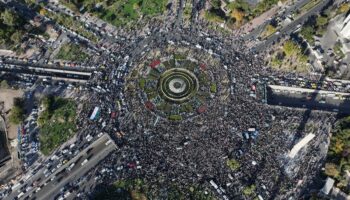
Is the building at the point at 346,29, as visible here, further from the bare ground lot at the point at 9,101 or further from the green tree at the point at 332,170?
the bare ground lot at the point at 9,101

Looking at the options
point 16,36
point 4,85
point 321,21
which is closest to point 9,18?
point 16,36

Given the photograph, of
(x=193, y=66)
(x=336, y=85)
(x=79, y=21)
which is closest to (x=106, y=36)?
(x=79, y=21)

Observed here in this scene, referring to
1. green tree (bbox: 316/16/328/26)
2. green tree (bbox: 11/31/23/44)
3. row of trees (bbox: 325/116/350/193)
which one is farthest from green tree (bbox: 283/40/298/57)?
green tree (bbox: 11/31/23/44)

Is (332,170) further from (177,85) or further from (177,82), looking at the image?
(177,82)

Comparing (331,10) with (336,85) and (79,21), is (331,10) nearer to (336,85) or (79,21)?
(336,85)

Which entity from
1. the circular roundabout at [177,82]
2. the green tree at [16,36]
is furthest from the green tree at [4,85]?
the circular roundabout at [177,82]
